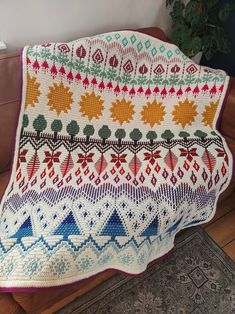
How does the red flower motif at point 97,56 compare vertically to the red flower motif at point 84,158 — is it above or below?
above

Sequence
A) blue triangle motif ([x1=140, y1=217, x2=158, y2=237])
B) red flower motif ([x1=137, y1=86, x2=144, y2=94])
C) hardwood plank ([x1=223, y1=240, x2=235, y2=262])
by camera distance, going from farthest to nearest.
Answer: hardwood plank ([x1=223, y1=240, x2=235, y2=262]), red flower motif ([x1=137, y1=86, x2=144, y2=94]), blue triangle motif ([x1=140, y1=217, x2=158, y2=237])

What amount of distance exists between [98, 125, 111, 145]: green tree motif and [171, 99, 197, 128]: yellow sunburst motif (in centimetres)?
32

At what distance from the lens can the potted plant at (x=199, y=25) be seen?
5.22 ft

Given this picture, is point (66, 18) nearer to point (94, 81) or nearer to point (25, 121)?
point (94, 81)

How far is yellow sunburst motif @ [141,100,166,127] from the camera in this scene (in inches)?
57.0

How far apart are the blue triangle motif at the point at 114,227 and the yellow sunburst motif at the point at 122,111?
50 cm

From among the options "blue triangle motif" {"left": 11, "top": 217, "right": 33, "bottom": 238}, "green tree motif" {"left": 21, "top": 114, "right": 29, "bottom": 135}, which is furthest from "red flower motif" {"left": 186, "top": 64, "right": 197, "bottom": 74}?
"blue triangle motif" {"left": 11, "top": 217, "right": 33, "bottom": 238}

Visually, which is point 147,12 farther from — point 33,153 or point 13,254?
point 13,254

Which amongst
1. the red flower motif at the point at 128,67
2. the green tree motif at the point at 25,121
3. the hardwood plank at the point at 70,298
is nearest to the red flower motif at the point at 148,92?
the red flower motif at the point at 128,67

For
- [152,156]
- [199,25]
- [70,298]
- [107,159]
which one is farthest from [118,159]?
[199,25]

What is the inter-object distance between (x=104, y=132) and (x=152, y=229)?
489 millimetres

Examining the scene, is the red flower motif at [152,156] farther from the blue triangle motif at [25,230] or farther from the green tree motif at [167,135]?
the blue triangle motif at [25,230]

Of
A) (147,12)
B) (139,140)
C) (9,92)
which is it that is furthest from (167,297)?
(147,12)

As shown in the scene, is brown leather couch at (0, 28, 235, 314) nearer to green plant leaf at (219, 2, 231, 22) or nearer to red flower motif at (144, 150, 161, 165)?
red flower motif at (144, 150, 161, 165)
